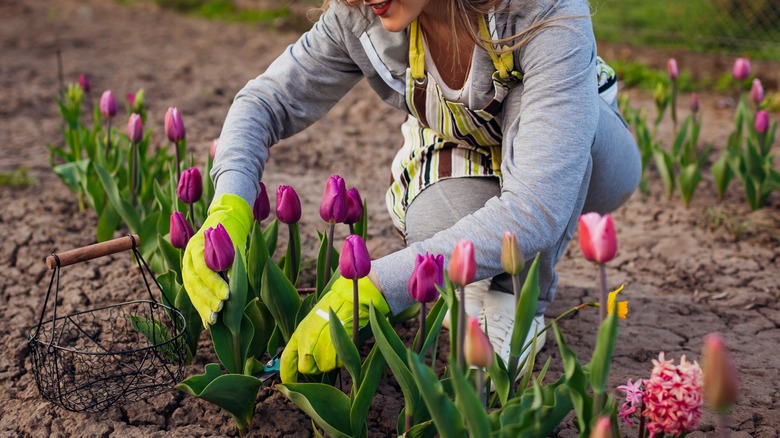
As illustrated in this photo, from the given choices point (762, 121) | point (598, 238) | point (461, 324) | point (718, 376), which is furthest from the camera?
point (762, 121)

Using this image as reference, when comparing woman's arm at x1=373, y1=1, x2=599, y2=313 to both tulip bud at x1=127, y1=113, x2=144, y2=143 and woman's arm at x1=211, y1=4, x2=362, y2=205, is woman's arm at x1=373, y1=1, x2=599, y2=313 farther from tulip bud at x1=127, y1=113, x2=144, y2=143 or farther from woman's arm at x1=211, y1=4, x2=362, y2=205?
tulip bud at x1=127, y1=113, x2=144, y2=143

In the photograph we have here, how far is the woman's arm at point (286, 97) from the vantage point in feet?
6.40

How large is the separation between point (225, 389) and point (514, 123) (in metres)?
0.75

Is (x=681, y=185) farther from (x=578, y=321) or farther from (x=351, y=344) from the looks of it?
(x=351, y=344)

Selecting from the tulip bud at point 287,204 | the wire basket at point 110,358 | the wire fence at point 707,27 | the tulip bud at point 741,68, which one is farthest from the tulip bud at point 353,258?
the wire fence at point 707,27

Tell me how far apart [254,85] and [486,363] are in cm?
112

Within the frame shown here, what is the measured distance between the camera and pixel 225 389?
1578mm

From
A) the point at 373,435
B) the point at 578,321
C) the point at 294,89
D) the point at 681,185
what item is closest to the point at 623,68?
the point at 681,185

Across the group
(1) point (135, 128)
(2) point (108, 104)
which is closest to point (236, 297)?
(1) point (135, 128)

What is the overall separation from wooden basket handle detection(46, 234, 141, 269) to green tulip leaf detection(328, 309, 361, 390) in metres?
0.46

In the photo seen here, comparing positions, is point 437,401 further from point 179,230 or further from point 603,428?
point 179,230

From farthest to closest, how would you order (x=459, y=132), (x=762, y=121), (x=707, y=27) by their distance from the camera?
(x=707, y=27), (x=762, y=121), (x=459, y=132)

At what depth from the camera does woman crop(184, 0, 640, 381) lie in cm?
159

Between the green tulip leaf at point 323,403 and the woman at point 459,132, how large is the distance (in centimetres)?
4
